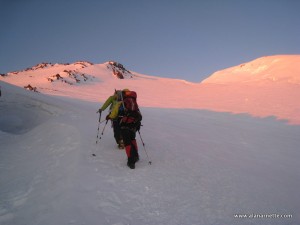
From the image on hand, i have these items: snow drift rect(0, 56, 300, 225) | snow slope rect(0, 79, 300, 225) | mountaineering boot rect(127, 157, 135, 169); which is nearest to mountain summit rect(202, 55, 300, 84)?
Result: snow drift rect(0, 56, 300, 225)

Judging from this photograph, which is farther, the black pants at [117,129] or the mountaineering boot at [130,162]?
the black pants at [117,129]

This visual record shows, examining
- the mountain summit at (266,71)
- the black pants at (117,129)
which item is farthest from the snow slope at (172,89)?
the black pants at (117,129)

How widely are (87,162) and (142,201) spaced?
6.70 feet

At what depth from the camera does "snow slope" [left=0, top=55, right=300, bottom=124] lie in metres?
23.3

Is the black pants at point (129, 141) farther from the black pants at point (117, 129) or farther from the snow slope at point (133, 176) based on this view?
the black pants at point (117, 129)

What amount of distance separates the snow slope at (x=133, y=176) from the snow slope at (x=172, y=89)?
9940 millimetres

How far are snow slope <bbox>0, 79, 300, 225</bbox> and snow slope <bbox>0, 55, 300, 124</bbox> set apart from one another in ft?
32.6

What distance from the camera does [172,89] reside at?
109 ft

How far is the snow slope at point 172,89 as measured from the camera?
76.5ft

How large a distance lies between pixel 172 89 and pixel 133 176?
26849mm

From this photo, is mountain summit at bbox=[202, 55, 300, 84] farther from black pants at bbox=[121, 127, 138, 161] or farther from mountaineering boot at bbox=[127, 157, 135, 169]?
mountaineering boot at bbox=[127, 157, 135, 169]

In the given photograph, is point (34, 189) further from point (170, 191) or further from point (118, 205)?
point (170, 191)

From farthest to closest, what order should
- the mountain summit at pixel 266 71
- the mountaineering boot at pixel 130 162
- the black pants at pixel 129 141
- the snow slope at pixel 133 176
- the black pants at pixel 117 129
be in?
the mountain summit at pixel 266 71 < the black pants at pixel 117 129 < the black pants at pixel 129 141 < the mountaineering boot at pixel 130 162 < the snow slope at pixel 133 176

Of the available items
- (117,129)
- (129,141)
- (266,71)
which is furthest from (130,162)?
(266,71)
